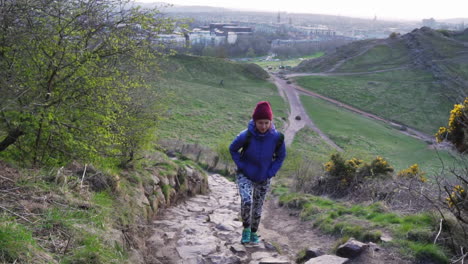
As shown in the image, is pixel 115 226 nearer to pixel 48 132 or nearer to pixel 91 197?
pixel 91 197

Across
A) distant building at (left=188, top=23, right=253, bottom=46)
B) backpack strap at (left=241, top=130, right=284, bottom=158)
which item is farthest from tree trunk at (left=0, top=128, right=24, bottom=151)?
distant building at (left=188, top=23, right=253, bottom=46)

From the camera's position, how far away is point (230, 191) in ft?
49.2

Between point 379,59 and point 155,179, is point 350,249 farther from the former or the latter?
point 379,59

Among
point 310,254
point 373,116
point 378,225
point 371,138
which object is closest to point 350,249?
point 310,254

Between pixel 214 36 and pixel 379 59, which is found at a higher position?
pixel 214 36

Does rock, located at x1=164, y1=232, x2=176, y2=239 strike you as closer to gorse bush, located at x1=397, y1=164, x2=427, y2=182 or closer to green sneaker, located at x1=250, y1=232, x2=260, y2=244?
green sneaker, located at x1=250, y1=232, x2=260, y2=244

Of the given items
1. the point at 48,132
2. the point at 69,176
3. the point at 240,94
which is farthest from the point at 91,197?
the point at 240,94

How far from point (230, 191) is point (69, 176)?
951 centimetres

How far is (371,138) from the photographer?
44.1 meters

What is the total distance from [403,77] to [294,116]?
99.7 ft

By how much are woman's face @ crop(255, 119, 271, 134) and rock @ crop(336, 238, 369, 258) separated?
211cm

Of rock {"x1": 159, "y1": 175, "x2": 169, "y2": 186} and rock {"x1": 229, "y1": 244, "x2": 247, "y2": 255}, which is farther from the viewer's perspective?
rock {"x1": 159, "y1": 175, "x2": 169, "y2": 186}

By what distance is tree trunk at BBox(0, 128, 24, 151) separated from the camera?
19.4ft

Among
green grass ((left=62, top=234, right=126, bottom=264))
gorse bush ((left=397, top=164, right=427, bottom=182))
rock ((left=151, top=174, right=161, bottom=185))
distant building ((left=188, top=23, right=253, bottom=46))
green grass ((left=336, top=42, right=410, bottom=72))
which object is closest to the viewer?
green grass ((left=62, top=234, right=126, bottom=264))
